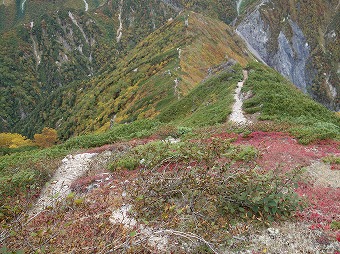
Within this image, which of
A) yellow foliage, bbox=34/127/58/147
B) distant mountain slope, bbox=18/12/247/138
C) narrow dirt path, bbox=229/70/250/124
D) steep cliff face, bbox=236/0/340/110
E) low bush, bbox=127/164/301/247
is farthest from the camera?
steep cliff face, bbox=236/0/340/110

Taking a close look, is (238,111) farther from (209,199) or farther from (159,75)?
(159,75)

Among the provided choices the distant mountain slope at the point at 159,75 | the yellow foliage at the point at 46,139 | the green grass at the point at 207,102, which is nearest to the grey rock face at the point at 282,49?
the distant mountain slope at the point at 159,75

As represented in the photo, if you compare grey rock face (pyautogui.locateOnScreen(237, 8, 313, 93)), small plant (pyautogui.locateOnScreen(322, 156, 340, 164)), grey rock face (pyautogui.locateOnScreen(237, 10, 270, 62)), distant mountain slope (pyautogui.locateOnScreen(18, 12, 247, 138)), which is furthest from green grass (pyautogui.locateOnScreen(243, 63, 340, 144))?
grey rock face (pyautogui.locateOnScreen(237, 10, 270, 62))

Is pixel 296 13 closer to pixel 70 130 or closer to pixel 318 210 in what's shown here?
pixel 70 130

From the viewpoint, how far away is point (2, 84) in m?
198

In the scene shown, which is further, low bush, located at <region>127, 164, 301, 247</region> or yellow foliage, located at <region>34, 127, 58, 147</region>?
yellow foliage, located at <region>34, 127, 58, 147</region>

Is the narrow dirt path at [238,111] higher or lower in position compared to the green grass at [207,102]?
higher

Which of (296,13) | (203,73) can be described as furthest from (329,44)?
(203,73)

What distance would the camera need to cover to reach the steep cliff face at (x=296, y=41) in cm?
A: 17275

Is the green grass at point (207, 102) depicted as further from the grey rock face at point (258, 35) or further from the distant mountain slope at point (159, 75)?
the grey rock face at point (258, 35)

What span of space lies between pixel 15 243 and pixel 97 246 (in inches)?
63.7

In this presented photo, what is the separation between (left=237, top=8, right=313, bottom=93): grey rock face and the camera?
175500 mm

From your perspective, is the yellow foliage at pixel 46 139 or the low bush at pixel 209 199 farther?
the yellow foliage at pixel 46 139

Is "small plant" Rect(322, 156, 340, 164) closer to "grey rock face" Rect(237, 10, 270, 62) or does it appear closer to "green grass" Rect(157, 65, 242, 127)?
"green grass" Rect(157, 65, 242, 127)
